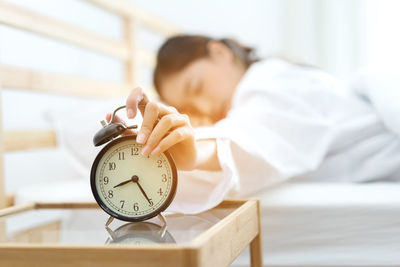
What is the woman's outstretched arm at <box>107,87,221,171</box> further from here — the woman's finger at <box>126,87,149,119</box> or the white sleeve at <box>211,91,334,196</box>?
the white sleeve at <box>211,91,334,196</box>

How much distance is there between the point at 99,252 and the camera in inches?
19.2

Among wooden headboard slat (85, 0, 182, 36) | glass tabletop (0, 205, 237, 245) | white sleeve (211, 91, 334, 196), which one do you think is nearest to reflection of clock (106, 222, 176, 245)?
glass tabletop (0, 205, 237, 245)

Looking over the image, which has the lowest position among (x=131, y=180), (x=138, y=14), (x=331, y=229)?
(x=331, y=229)

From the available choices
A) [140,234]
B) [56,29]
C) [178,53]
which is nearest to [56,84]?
[56,29]

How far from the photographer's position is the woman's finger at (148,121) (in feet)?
2.04

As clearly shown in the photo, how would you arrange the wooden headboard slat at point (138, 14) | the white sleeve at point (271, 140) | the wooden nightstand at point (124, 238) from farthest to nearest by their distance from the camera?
1. the wooden headboard slat at point (138, 14)
2. the white sleeve at point (271, 140)
3. the wooden nightstand at point (124, 238)

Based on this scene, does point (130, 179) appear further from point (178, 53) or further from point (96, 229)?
point (178, 53)

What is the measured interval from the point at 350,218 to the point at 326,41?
210 cm

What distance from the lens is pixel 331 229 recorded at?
3.06 ft

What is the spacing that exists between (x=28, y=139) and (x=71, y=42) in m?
0.38

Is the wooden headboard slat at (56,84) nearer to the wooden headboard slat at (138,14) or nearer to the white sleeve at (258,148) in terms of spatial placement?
Result: the wooden headboard slat at (138,14)

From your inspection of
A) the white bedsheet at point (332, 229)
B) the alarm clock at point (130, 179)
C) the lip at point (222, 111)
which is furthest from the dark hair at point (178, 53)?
the alarm clock at point (130, 179)

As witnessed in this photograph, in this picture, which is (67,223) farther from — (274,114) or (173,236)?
Result: (274,114)

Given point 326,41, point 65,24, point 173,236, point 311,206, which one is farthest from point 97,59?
point 326,41
